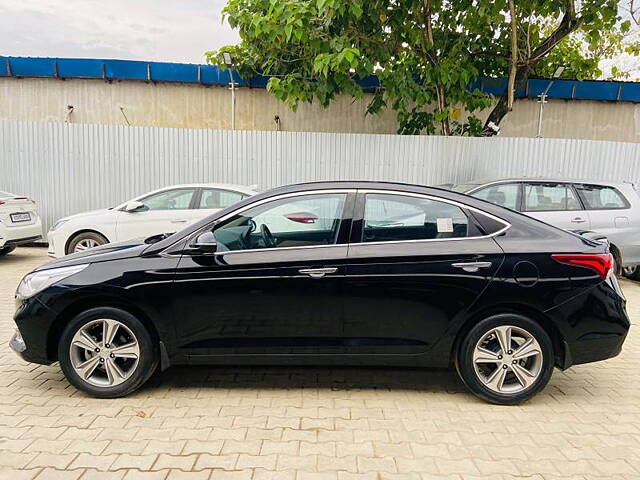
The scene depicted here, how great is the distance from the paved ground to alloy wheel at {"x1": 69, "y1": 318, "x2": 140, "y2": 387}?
20 cm

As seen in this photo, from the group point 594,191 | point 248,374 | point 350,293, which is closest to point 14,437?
point 248,374

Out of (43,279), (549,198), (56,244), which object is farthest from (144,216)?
(549,198)

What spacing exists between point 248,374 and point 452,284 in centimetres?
183

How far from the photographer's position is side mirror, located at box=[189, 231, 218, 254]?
3.24 meters

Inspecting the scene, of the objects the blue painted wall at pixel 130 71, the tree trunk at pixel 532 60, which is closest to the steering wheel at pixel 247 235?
the blue painted wall at pixel 130 71

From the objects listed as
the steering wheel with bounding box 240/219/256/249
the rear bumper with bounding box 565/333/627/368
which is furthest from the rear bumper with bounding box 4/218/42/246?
the rear bumper with bounding box 565/333/627/368

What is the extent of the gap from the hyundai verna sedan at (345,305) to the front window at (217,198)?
427cm

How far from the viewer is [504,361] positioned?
3.27 m

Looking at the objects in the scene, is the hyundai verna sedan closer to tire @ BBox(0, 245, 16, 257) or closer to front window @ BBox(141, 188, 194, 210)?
front window @ BBox(141, 188, 194, 210)

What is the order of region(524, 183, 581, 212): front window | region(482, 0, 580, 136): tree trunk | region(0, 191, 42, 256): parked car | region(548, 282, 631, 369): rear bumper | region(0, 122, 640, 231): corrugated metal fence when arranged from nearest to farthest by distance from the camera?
region(548, 282, 631, 369): rear bumper
region(524, 183, 581, 212): front window
region(0, 191, 42, 256): parked car
region(482, 0, 580, 136): tree trunk
region(0, 122, 640, 231): corrugated metal fence

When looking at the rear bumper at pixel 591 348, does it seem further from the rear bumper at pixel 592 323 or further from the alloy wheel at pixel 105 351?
the alloy wheel at pixel 105 351

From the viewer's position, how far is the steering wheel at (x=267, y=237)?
3.40m

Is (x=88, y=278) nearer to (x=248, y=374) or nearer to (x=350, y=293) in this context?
(x=248, y=374)

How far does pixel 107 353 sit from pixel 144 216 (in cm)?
461
